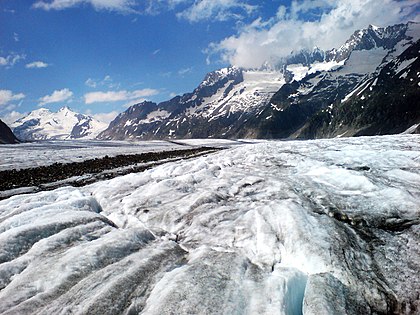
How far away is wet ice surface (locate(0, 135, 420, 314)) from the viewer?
622 centimetres

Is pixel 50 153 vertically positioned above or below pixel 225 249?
above

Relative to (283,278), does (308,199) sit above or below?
above

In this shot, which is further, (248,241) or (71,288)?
(248,241)

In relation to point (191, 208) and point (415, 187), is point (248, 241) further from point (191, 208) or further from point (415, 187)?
point (415, 187)

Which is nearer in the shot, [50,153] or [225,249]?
[225,249]

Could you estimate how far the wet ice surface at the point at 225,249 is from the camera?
6.22m

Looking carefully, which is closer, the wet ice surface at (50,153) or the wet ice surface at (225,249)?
the wet ice surface at (225,249)

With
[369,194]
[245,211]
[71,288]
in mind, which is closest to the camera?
[71,288]

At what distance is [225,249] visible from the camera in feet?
27.2

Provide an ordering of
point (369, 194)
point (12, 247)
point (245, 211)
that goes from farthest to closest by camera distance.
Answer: point (369, 194) < point (245, 211) < point (12, 247)

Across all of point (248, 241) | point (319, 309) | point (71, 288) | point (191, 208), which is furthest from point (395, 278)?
point (71, 288)

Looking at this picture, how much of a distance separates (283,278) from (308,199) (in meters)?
4.81

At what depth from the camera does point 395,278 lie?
22.8ft

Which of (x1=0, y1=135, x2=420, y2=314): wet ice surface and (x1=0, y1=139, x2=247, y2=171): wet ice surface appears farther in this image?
(x1=0, y1=139, x2=247, y2=171): wet ice surface
